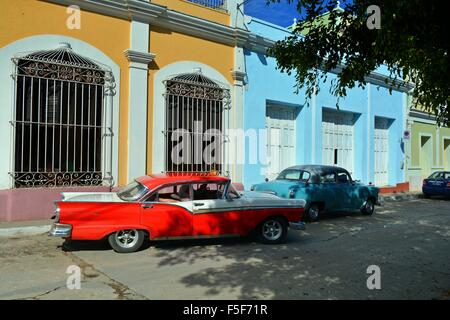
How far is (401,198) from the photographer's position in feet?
58.6

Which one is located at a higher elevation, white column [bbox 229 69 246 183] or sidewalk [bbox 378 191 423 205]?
white column [bbox 229 69 246 183]

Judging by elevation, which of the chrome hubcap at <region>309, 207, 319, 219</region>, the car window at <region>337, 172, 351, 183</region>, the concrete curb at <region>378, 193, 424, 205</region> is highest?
the car window at <region>337, 172, 351, 183</region>

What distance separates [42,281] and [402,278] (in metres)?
4.78

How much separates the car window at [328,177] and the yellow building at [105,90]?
2.95 m

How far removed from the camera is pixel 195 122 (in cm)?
1245

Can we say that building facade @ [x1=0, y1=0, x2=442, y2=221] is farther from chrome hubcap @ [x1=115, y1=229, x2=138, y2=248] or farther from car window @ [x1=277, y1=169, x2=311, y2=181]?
chrome hubcap @ [x1=115, y1=229, x2=138, y2=248]

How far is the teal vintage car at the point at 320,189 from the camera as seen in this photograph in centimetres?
1084

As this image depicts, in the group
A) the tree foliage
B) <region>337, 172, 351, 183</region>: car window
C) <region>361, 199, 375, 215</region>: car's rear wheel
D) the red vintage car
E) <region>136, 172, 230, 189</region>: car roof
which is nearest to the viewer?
the tree foliage

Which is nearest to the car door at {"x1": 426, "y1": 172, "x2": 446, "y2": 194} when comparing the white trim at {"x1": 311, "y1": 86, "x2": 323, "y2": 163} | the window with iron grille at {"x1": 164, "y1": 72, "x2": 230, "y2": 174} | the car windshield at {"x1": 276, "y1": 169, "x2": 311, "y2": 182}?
the white trim at {"x1": 311, "y1": 86, "x2": 323, "y2": 163}

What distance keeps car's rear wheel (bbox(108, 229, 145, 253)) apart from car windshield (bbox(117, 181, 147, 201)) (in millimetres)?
552

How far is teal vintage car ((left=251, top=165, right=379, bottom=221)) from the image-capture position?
10.8 m

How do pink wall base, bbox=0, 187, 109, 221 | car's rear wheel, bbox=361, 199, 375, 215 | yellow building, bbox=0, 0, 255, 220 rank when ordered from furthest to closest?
car's rear wheel, bbox=361, 199, 375, 215 → yellow building, bbox=0, 0, 255, 220 → pink wall base, bbox=0, 187, 109, 221
